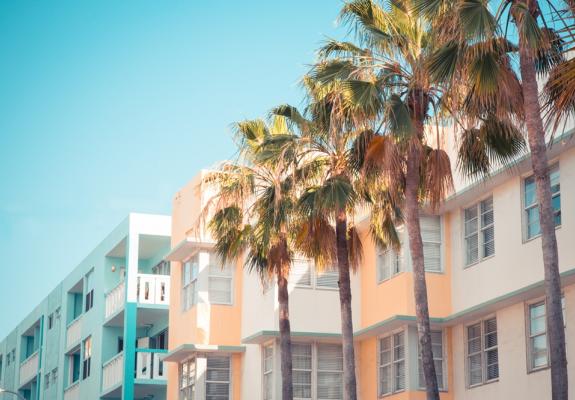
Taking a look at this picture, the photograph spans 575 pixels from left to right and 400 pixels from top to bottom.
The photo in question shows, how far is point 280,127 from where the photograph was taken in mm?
31703

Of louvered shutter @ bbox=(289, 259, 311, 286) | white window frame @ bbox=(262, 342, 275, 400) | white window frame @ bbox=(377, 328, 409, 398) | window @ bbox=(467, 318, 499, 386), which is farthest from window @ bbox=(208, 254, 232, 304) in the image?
window @ bbox=(467, 318, 499, 386)

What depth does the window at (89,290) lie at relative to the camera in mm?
56094

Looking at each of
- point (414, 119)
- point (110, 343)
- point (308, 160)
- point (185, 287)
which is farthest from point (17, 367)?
point (414, 119)

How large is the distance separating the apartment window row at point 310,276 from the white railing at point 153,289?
13.2m

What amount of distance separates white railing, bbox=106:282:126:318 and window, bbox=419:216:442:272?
19.5 metres

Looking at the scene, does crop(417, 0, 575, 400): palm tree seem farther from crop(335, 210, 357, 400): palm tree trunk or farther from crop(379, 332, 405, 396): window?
crop(379, 332, 405, 396): window

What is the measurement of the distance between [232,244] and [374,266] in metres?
5.17

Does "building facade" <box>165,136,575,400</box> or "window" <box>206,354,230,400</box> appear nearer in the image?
"building facade" <box>165,136,575,400</box>

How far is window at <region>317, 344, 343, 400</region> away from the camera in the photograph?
118 feet

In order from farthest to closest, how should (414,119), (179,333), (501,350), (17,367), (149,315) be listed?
(17,367)
(149,315)
(179,333)
(501,350)
(414,119)

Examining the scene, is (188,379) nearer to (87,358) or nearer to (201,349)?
(201,349)

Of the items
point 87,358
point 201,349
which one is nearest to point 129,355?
point 87,358

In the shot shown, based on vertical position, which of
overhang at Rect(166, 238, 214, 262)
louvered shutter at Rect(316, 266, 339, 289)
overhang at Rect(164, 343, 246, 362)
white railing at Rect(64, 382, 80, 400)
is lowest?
overhang at Rect(164, 343, 246, 362)

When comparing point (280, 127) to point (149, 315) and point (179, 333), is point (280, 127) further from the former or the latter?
point (149, 315)
